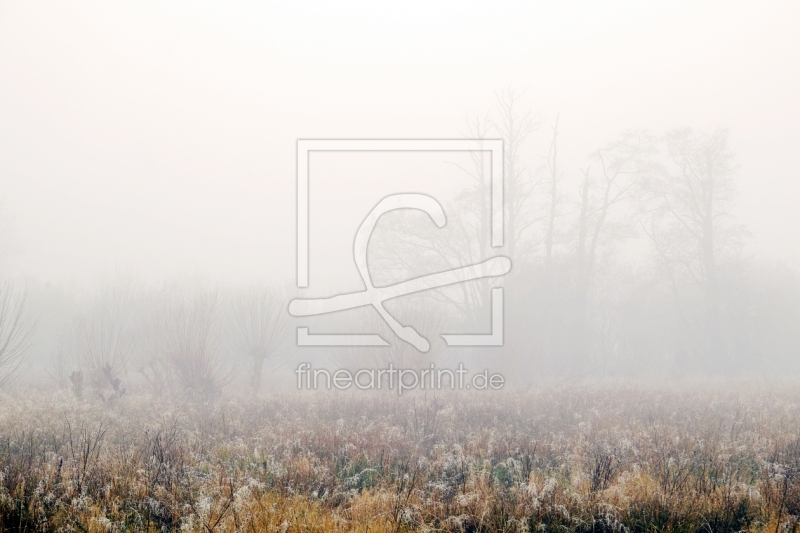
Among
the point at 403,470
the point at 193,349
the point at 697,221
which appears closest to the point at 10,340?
the point at 193,349

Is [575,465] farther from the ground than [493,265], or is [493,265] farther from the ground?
[493,265]

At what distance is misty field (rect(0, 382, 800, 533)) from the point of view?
17.7ft

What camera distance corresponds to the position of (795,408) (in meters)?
12.3

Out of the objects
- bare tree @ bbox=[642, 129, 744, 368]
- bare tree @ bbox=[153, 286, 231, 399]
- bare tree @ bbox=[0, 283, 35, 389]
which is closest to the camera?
bare tree @ bbox=[0, 283, 35, 389]

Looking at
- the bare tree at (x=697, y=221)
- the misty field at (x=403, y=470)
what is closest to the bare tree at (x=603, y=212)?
the bare tree at (x=697, y=221)

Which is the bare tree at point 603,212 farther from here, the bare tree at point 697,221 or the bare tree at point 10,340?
the bare tree at point 10,340

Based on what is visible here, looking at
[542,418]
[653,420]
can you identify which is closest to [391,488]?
[542,418]

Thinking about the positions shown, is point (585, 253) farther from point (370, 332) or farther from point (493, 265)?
point (370, 332)

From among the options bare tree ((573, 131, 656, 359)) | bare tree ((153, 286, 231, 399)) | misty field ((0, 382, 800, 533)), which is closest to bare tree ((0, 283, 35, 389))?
misty field ((0, 382, 800, 533))

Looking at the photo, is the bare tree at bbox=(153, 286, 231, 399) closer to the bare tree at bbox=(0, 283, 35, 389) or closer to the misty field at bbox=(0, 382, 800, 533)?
the bare tree at bbox=(0, 283, 35, 389)

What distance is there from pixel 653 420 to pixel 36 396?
631 inches
